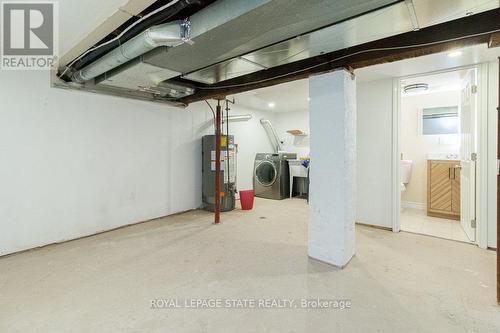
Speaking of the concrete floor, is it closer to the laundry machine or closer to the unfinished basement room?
the unfinished basement room

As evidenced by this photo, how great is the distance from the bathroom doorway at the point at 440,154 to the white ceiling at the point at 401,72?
14 cm

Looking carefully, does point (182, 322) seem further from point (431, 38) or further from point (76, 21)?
point (431, 38)

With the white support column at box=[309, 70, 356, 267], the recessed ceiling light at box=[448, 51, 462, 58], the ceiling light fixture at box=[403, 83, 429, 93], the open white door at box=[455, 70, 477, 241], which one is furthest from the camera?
the ceiling light fixture at box=[403, 83, 429, 93]

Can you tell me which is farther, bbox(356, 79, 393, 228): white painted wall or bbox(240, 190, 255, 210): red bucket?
bbox(240, 190, 255, 210): red bucket

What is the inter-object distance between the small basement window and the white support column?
10.5 ft

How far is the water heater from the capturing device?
14.3 ft

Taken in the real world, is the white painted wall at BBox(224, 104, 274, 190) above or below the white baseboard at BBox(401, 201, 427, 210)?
above

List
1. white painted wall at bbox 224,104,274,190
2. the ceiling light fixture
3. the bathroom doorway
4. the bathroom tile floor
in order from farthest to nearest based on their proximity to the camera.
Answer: white painted wall at bbox 224,104,274,190, the ceiling light fixture, the bathroom tile floor, the bathroom doorway

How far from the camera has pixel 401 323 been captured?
1546mm

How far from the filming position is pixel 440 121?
447cm
